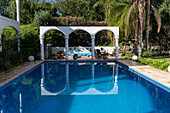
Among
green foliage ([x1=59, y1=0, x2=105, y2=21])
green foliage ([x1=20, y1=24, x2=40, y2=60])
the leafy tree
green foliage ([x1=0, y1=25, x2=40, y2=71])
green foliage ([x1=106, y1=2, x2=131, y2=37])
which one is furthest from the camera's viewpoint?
the leafy tree

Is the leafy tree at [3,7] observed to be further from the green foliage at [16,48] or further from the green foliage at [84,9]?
the green foliage at [16,48]

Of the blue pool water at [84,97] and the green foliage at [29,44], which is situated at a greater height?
the green foliage at [29,44]

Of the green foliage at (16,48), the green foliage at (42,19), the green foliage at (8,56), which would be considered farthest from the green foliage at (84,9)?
the green foliage at (8,56)

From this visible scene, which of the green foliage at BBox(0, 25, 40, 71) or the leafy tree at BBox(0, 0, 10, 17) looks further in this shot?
the leafy tree at BBox(0, 0, 10, 17)

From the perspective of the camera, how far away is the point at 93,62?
15734mm

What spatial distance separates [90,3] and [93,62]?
1432 centimetres

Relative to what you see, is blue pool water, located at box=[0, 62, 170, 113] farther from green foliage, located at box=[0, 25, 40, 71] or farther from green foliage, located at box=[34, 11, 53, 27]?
green foliage, located at box=[34, 11, 53, 27]

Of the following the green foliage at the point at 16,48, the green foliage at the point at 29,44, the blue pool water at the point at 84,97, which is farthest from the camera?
the green foliage at the point at 29,44

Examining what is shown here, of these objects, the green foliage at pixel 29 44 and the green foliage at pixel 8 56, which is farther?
the green foliage at pixel 29 44

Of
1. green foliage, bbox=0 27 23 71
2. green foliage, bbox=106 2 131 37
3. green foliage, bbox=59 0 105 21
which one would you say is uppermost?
green foliage, bbox=59 0 105 21

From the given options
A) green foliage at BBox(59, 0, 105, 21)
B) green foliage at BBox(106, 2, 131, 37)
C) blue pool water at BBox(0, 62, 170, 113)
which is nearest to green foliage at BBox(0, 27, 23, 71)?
blue pool water at BBox(0, 62, 170, 113)

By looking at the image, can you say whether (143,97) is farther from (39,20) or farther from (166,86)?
(39,20)

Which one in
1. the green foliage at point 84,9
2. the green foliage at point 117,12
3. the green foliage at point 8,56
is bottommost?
the green foliage at point 8,56

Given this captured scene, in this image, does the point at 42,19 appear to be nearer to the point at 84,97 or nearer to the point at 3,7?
the point at 3,7
